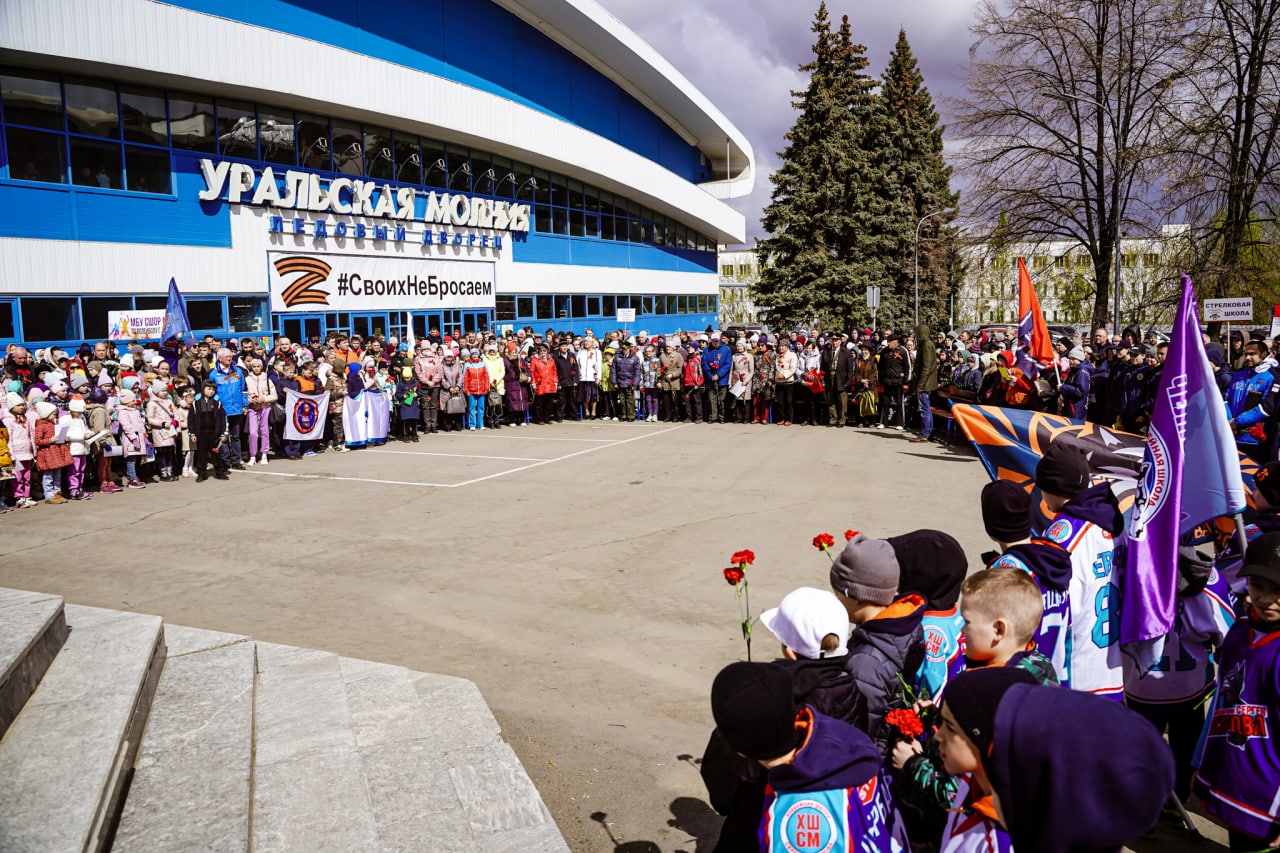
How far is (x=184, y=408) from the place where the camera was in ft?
46.4

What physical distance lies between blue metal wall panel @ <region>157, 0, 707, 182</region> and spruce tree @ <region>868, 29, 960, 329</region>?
12337mm

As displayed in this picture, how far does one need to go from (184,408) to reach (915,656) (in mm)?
13697

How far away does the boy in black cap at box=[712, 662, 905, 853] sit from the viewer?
8.05 feet

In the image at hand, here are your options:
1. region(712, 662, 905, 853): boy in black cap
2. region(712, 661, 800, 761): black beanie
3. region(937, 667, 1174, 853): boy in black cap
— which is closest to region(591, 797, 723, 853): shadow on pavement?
region(712, 662, 905, 853): boy in black cap

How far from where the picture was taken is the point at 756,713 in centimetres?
244

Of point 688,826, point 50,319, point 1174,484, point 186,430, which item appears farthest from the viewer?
point 50,319

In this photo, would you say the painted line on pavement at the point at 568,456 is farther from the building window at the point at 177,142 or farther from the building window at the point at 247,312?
the building window at the point at 177,142

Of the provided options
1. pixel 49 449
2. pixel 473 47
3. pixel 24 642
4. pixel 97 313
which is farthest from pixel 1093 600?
pixel 473 47

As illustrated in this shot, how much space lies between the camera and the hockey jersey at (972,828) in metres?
2.27

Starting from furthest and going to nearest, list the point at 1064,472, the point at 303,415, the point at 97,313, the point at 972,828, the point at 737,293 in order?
the point at 737,293 → the point at 97,313 → the point at 303,415 → the point at 1064,472 → the point at 972,828

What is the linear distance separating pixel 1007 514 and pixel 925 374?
47.7 feet

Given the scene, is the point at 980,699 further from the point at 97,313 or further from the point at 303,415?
the point at 97,313

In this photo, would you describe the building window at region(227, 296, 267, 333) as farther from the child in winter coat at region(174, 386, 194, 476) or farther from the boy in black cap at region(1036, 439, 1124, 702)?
the boy in black cap at region(1036, 439, 1124, 702)

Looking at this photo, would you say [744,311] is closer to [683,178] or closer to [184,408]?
[683,178]
